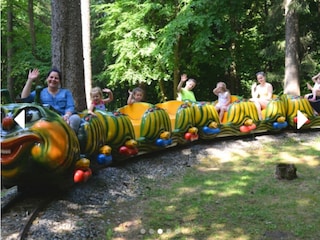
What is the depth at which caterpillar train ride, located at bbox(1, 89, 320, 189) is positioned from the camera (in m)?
4.12

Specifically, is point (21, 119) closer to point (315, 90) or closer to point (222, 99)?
point (222, 99)

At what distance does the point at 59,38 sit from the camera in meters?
6.88

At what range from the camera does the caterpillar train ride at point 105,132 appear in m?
4.12

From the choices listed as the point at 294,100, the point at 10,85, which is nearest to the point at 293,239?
the point at 294,100

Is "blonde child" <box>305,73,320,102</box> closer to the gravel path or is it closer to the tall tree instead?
the gravel path

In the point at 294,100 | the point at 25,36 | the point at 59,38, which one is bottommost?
the point at 294,100

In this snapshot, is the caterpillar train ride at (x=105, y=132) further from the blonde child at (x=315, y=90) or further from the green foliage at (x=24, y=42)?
the green foliage at (x=24, y=42)

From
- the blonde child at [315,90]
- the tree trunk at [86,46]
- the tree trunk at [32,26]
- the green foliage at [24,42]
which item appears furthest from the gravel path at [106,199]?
the tree trunk at [32,26]

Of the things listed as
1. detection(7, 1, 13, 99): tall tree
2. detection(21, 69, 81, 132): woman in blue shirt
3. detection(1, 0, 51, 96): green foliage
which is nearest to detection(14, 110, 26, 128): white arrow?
detection(21, 69, 81, 132): woman in blue shirt

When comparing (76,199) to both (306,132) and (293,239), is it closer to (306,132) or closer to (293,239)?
(293,239)

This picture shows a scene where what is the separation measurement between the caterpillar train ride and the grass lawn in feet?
2.60

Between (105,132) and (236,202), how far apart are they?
6.48ft

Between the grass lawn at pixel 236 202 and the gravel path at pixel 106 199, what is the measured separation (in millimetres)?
226

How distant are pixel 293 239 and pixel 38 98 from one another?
10.0 ft
